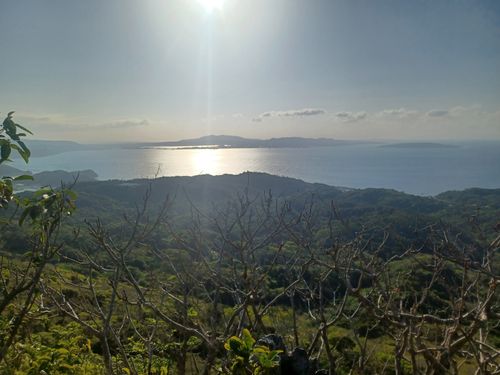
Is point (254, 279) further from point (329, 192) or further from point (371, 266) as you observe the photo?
point (329, 192)

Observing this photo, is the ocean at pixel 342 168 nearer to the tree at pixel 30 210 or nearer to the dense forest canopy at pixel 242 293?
the dense forest canopy at pixel 242 293

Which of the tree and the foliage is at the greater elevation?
the tree

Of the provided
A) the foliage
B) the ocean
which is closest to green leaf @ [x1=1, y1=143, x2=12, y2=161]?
the foliage

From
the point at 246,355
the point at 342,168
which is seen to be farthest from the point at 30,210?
the point at 342,168

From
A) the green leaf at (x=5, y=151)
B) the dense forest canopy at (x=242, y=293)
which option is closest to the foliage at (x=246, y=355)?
the dense forest canopy at (x=242, y=293)

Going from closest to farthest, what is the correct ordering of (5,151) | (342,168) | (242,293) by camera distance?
(5,151)
(242,293)
(342,168)

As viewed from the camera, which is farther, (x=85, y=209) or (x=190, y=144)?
(x=190, y=144)

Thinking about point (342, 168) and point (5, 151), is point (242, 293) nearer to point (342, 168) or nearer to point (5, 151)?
point (5, 151)

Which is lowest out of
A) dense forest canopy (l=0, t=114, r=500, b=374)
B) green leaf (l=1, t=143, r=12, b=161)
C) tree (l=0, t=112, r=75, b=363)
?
dense forest canopy (l=0, t=114, r=500, b=374)

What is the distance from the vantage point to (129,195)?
8212cm

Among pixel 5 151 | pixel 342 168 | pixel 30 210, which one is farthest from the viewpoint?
Result: pixel 342 168

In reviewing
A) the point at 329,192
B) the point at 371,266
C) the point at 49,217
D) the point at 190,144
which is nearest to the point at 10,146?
the point at 49,217

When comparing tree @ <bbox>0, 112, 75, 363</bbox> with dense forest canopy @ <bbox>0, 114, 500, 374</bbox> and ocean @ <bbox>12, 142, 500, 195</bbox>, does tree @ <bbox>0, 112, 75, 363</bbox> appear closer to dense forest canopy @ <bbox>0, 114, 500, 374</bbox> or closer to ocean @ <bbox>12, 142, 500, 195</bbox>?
dense forest canopy @ <bbox>0, 114, 500, 374</bbox>

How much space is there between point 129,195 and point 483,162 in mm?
162429
